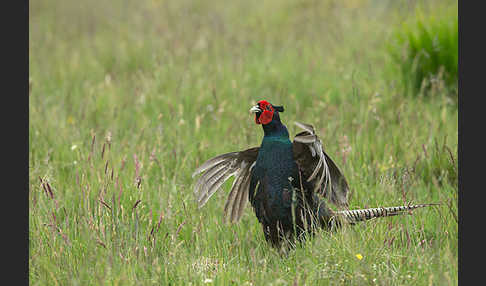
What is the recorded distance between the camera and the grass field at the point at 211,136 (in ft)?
9.67

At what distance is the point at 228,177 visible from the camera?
3619 millimetres

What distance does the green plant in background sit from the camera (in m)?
5.21

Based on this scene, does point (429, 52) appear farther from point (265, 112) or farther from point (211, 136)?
point (265, 112)

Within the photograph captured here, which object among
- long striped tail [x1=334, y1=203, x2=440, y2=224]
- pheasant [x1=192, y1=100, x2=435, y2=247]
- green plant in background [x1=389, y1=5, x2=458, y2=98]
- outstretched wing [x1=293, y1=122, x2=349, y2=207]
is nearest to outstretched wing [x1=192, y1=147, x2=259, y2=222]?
pheasant [x1=192, y1=100, x2=435, y2=247]

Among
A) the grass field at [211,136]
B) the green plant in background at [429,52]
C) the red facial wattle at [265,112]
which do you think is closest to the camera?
the grass field at [211,136]

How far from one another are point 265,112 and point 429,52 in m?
2.70

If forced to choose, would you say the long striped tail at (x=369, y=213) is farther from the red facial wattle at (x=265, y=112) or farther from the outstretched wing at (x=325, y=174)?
the red facial wattle at (x=265, y=112)

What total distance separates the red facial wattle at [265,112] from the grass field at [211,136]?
70 cm

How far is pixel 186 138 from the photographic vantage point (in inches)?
180

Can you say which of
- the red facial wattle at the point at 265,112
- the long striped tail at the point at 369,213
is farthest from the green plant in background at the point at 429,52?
the red facial wattle at the point at 265,112

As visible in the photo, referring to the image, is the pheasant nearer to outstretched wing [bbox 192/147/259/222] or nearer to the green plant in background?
outstretched wing [bbox 192/147/259/222]

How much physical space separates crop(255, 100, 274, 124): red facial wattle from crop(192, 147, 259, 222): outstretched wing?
1.18 ft

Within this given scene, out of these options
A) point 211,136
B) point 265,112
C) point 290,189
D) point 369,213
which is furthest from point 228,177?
point 211,136

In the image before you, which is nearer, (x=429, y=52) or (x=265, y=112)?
(x=265, y=112)
